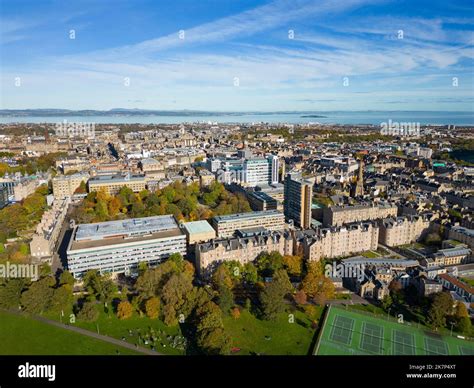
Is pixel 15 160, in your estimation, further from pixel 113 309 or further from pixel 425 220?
pixel 425 220

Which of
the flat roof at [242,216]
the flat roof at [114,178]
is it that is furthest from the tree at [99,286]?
the flat roof at [114,178]

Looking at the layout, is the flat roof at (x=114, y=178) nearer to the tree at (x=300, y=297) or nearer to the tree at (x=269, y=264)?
the tree at (x=269, y=264)

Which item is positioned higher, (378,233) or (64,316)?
(378,233)

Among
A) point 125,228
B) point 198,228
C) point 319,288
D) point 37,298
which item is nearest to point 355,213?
point 319,288

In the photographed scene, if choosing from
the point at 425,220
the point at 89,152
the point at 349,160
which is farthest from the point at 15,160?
the point at 425,220

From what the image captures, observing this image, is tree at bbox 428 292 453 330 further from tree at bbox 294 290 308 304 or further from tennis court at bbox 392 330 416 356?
tree at bbox 294 290 308 304

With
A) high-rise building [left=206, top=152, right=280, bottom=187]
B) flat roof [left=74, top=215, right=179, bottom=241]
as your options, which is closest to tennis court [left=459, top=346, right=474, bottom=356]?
flat roof [left=74, top=215, right=179, bottom=241]
